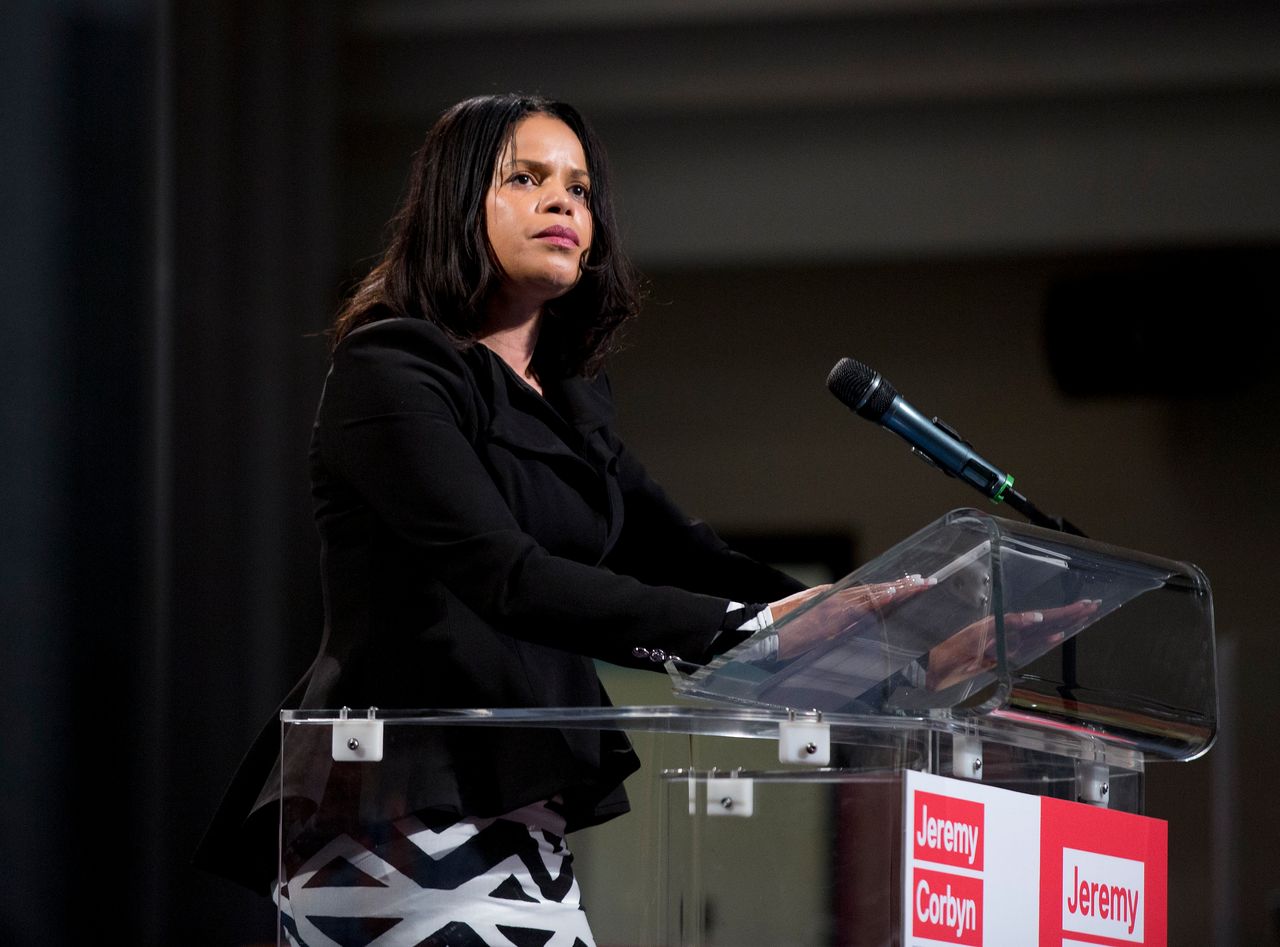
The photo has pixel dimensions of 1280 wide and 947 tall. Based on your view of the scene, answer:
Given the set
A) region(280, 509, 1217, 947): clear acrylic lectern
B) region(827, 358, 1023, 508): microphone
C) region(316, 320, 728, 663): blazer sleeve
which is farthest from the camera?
region(827, 358, 1023, 508): microphone

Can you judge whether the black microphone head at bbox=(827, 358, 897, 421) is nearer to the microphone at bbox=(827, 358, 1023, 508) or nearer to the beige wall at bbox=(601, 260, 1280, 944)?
the microphone at bbox=(827, 358, 1023, 508)

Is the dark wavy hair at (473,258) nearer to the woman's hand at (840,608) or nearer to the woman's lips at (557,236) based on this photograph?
the woman's lips at (557,236)

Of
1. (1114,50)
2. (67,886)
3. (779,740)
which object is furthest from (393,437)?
(1114,50)

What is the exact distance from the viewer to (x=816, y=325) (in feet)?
11.6

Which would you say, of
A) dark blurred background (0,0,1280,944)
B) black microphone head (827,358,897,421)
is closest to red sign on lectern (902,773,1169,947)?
black microphone head (827,358,897,421)

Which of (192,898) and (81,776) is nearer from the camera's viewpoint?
(81,776)

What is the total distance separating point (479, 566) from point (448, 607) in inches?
2.8

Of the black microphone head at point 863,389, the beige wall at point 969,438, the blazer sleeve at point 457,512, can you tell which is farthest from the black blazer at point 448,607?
the beige wall at point 969,438

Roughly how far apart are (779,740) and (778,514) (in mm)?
2400

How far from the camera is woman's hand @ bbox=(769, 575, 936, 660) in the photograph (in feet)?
3.77

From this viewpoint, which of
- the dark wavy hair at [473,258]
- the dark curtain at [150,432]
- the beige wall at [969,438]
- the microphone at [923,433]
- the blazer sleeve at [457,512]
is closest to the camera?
the blazer sleeve at [457,512]

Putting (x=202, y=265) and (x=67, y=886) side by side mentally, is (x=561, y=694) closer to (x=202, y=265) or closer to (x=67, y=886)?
(x=67, y=886)

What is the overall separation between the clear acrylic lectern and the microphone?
0.47 feet

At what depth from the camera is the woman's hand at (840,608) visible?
1.15 meters
